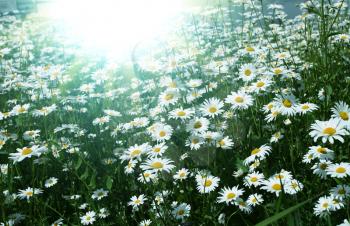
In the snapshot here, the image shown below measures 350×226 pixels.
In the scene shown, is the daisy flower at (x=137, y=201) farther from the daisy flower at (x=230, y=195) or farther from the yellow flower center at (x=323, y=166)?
the yellow flower center at (x=323, y=166)

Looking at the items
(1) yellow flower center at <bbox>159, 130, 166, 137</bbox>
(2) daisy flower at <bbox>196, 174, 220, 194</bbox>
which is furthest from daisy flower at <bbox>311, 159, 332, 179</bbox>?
(1) yellow flower center at <bbox>159, 130, 166, 137</bbox>

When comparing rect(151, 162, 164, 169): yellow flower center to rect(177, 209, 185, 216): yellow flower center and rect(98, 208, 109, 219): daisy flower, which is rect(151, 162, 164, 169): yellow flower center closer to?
rect(177, 209, 185, 216): yellow flower center

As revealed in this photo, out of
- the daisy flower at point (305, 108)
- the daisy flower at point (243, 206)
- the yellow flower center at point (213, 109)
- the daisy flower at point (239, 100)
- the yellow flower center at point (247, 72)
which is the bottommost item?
the daisy flower at point (243, 206)

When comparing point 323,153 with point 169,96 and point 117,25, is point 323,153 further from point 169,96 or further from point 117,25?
point 117,25

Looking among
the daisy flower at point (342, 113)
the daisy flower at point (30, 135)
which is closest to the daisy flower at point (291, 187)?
the daisy flower at point (342, 113)

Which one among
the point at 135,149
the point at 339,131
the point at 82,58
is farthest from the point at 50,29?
the point at 339,131

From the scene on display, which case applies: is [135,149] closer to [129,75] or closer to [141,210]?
[141,210]
